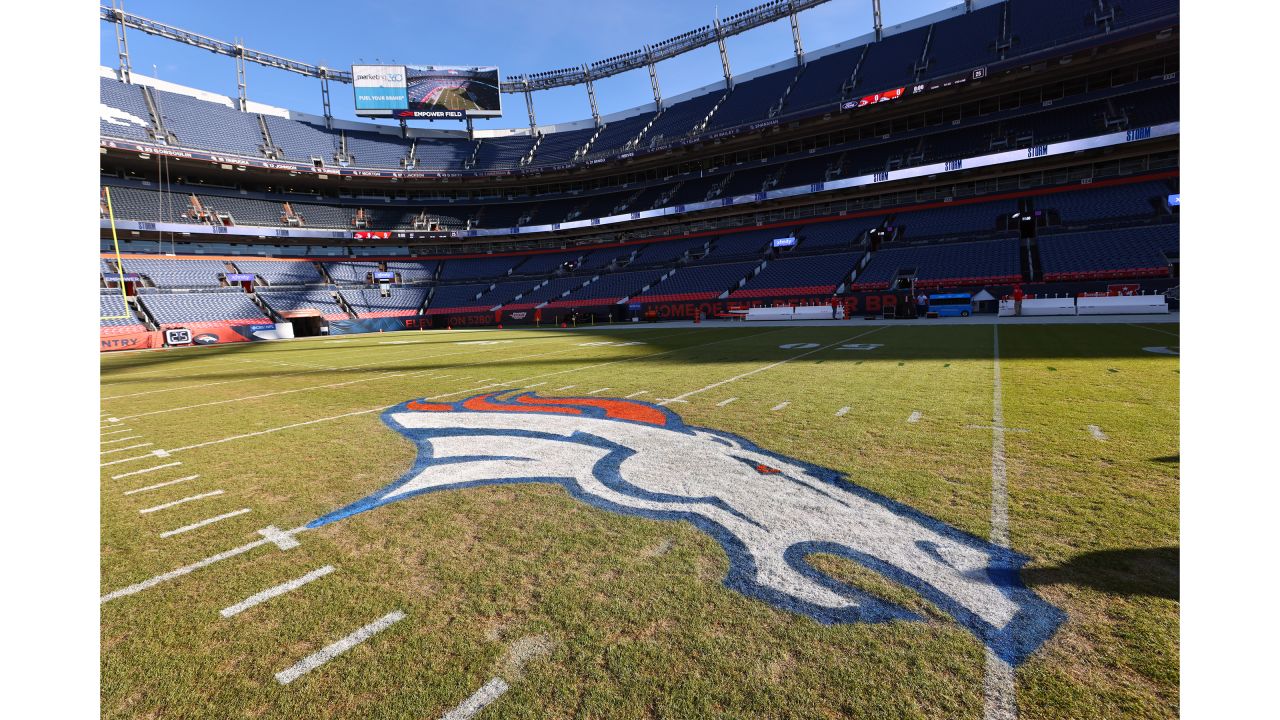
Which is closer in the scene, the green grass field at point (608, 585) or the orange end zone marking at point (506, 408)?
the green grass field at point (608, 585)

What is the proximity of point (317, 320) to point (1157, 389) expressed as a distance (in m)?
47.4

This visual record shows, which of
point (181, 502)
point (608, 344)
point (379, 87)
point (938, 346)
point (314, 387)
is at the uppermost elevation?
point (379, 87)

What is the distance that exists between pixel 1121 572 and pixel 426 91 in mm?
66898

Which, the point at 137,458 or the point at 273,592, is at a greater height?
the point at 137,458

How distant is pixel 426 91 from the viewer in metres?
54.8

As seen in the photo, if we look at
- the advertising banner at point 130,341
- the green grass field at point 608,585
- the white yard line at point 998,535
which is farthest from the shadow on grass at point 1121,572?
the advertising banner at point 130,341

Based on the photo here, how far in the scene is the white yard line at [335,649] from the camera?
2.24 m

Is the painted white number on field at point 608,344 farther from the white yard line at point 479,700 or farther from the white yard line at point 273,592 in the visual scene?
the white yard line at point 479,700

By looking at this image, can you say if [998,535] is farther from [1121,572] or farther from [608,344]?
[608,344]

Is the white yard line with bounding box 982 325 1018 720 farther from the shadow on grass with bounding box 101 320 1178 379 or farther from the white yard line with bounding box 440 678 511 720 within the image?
the shadow on grass with bounding box 101 320 1178 379

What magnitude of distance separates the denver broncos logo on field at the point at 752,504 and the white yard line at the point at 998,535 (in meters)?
0.12

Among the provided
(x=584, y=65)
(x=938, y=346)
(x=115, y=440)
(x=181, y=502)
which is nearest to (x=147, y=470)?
(x=181, y=502)

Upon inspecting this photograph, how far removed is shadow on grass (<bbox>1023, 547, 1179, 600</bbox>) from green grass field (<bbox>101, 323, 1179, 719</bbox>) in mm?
14
